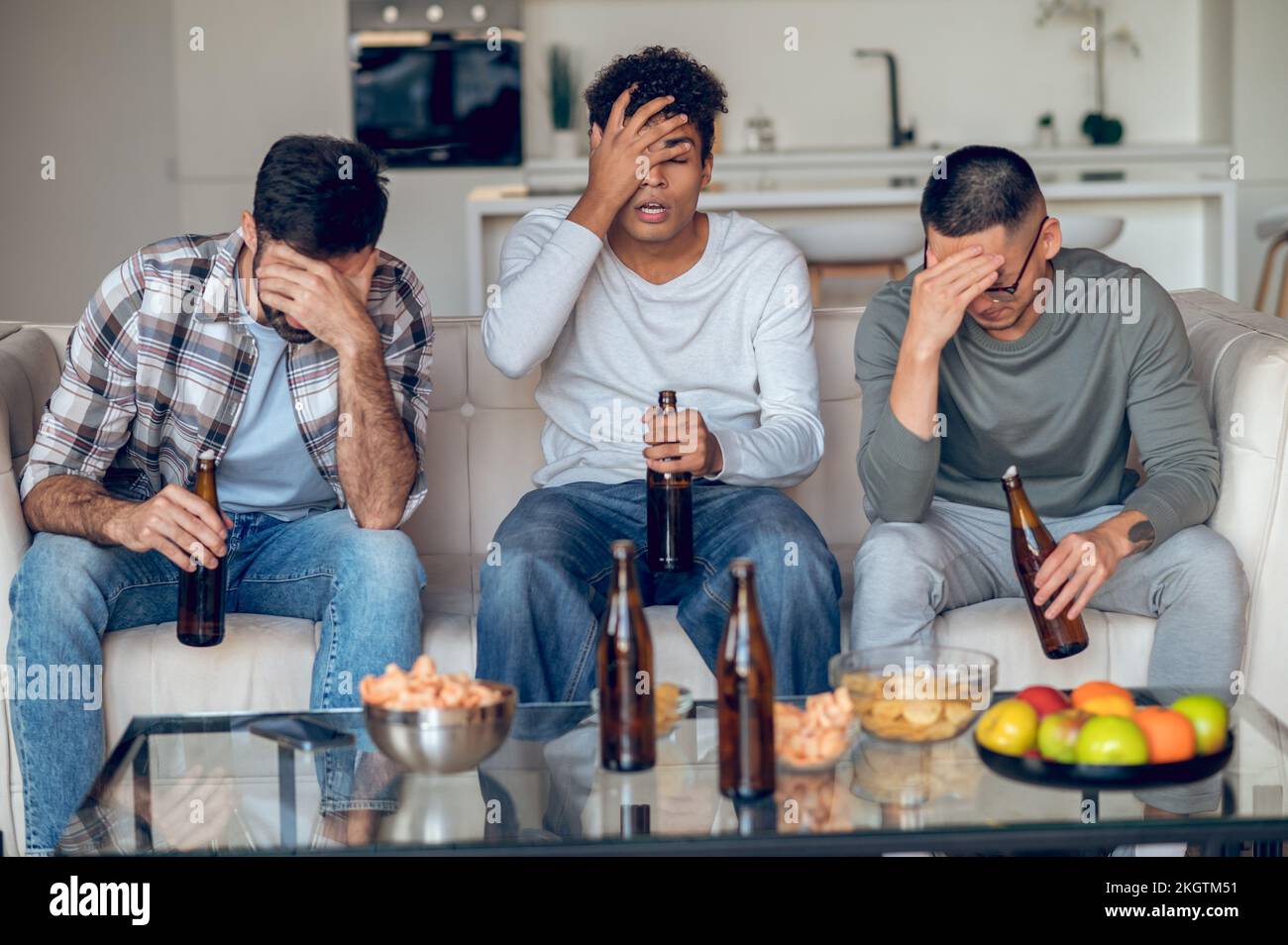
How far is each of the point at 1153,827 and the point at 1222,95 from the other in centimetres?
463

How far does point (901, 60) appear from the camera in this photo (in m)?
5.60

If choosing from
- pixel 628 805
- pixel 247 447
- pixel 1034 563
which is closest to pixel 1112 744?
pixel 628 805

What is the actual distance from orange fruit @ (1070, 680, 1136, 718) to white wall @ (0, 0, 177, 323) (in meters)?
4.52

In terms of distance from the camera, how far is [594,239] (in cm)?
235

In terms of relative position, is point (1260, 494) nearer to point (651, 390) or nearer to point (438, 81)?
point (651, 390)

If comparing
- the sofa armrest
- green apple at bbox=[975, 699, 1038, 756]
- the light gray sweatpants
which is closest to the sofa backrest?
the sofa armrest

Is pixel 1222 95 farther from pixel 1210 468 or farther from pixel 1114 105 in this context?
pixel 1210 468

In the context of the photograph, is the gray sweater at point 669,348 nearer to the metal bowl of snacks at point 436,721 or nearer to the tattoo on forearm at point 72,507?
the tattoo on forearm at point 72,507

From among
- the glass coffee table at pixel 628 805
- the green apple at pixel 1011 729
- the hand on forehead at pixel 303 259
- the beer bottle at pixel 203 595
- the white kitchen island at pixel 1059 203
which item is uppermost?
the white kitchen island at pixel 1059 203

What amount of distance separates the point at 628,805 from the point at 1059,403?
112cm

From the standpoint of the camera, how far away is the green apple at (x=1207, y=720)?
60.0 inches

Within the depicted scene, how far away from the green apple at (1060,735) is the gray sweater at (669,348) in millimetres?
907

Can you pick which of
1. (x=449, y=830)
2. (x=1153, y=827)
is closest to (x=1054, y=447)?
(x=1153, y=827)

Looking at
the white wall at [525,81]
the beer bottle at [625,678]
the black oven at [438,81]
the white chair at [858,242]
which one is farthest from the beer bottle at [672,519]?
the black oven at [438,81]
